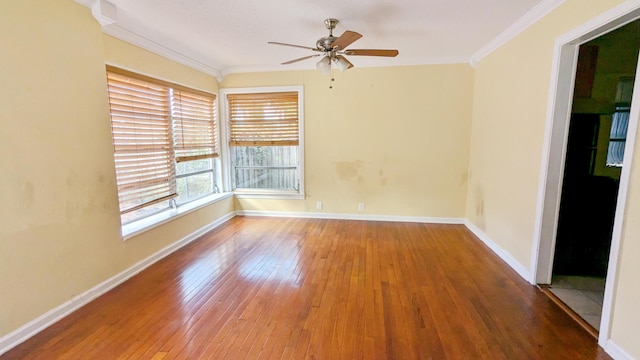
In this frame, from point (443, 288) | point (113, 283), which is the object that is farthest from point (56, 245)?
point (443, 288)

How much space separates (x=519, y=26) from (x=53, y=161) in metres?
4.34

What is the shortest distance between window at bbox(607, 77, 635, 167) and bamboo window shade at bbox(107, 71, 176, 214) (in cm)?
499

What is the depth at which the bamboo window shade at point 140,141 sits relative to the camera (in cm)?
294

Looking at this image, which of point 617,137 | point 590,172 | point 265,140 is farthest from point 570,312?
point 265,140

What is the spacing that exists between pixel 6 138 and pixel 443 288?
3.52 metres

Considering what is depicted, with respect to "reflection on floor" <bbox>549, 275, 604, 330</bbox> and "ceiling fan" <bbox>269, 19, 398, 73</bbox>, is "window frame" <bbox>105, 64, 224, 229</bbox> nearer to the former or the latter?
"ceiling fan" <bbox>269, 19, 398, 73</bbox>

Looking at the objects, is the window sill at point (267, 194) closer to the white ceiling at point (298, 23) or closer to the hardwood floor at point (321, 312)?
the hardwood floor at point (321, 312)

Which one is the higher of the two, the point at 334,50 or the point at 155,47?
the point at 155,47

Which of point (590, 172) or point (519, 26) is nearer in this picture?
point (590, 172)

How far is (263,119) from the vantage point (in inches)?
193

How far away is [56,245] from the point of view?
7.23 feet

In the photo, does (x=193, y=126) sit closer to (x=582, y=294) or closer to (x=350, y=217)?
(x=350, y=217)

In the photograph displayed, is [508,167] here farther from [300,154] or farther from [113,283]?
[113,283]

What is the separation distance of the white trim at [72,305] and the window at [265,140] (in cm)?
183
